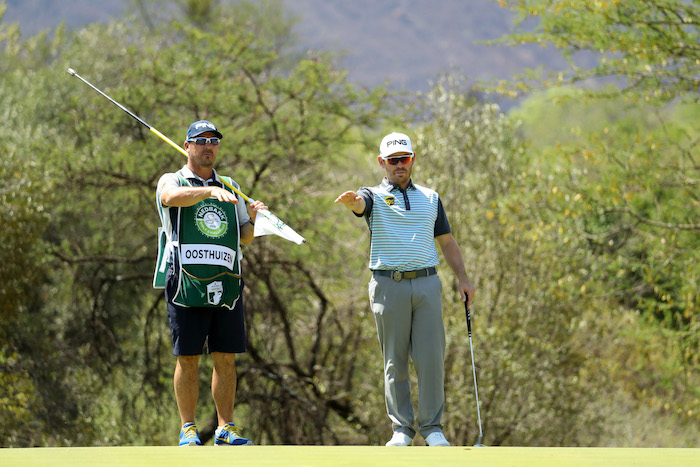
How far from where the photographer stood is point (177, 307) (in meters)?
4.82

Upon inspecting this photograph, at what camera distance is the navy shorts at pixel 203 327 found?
4.82 metres

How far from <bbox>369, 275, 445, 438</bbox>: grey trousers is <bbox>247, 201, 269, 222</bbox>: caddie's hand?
2.45 ft

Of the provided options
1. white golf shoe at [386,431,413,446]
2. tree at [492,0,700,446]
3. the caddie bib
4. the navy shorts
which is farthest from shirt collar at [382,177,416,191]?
tree at [492,0,700,446]

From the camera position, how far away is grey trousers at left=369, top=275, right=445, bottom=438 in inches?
199

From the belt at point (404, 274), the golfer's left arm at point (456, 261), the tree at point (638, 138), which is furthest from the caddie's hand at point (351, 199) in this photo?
the tree at point (638, 138)

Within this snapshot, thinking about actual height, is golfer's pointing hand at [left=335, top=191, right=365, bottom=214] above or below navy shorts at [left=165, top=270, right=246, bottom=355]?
above

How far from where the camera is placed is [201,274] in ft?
15.5

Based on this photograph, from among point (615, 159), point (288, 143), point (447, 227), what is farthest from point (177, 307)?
point (288, 143)

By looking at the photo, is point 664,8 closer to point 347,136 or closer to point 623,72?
point 623,72

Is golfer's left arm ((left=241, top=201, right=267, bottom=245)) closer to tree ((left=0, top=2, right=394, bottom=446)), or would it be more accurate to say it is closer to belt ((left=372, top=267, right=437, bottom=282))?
belt ((left=372, top=267, right=437, bottom=282))

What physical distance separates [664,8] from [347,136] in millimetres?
5737

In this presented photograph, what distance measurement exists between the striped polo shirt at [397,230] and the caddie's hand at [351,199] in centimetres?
13
